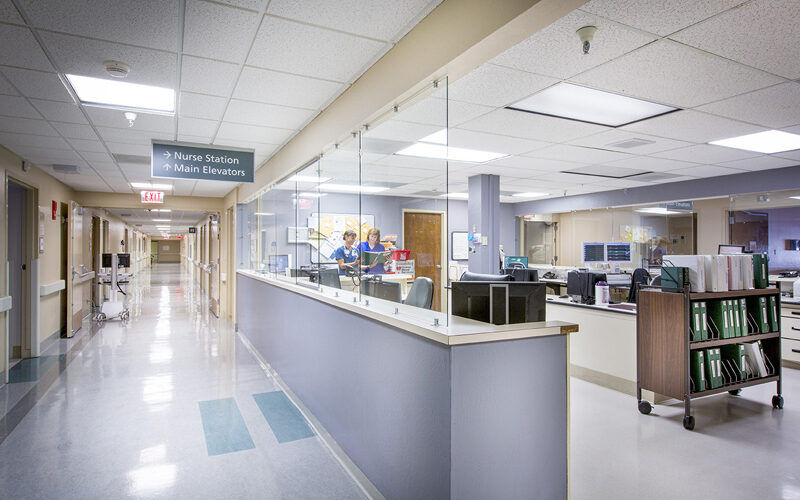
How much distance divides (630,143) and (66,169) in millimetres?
7354

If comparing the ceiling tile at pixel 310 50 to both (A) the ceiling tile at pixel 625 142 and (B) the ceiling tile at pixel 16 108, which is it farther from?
(A) the ceiling tile at pixel 625 142

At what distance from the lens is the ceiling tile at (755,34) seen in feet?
7.42

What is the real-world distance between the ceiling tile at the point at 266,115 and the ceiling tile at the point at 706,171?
5.61 metres

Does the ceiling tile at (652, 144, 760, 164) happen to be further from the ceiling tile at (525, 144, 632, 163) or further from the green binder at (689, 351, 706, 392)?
the green binder at (689, 351, 706, 392)

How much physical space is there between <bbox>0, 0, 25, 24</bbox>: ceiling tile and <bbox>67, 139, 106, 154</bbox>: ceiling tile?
9.29 ft

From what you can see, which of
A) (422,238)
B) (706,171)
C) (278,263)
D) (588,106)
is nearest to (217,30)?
(422,238)

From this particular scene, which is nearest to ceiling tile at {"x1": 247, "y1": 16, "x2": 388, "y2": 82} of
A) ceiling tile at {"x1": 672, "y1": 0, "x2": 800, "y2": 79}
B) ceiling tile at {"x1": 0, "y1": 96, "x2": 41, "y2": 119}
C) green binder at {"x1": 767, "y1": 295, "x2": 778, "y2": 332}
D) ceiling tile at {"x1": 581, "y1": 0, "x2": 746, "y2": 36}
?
ceiling tile at {"x1": 581, "y1": 0, "x2": 746, "y2": 36}

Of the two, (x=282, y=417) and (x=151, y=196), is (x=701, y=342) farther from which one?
(x=151, y=196)

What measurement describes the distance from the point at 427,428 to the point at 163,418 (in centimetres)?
273

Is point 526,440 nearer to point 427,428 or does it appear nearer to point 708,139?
point 427,428

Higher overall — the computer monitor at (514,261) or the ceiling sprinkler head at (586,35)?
the ceiling sprinkler head at (586,35)

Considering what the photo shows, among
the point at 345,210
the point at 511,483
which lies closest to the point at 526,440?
the point at 511,483

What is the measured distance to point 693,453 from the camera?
9.93 feet

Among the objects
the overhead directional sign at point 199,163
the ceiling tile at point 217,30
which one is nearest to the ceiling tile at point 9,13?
the ceiling tile at point 217,30
